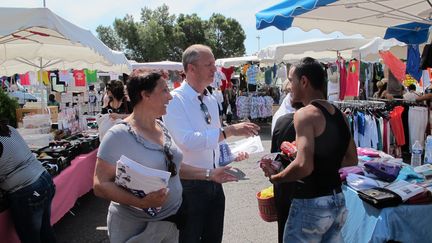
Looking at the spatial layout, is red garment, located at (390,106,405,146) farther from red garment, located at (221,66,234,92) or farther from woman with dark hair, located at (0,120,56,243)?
red garment, located at (221,66,234,92)

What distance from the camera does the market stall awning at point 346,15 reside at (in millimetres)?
3824

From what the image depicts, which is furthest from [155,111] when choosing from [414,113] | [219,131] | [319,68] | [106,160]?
[414,113]

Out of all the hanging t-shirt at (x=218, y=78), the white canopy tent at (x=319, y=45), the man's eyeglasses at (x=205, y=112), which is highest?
the white canopy tent at (x=319, y=45)

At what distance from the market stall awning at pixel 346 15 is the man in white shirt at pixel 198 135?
1.50 meters

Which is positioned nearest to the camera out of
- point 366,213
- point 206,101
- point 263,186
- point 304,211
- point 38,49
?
point 304,211

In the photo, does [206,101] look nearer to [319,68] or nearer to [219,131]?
[219,131]

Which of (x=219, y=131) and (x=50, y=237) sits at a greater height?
(x=219, y=131)

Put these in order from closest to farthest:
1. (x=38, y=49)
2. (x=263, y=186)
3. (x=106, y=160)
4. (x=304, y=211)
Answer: (x=106, y=160) → (x=304, y=211) → (x=263, y=186) → (x=38, y=49)

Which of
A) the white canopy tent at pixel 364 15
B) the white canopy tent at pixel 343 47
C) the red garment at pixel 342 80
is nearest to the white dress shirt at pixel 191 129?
the white canopy tent at pixel 364 15

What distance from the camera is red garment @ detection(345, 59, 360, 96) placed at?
9344 mm

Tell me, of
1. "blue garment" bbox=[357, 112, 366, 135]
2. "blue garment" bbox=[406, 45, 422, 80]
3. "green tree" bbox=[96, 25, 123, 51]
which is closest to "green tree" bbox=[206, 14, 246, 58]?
"green tree" bbox=[96, 25, 123, 51]

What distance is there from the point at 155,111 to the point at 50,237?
2.03m

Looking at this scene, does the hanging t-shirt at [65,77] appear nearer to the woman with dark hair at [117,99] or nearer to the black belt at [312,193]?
the woman with dark hair at [117,99]

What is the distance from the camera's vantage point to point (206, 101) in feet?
9.03
